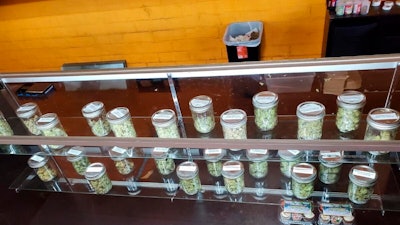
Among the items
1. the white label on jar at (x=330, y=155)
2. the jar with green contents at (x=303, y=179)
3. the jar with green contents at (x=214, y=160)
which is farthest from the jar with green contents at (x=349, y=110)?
the jar with green contents at (x=214, y=160)

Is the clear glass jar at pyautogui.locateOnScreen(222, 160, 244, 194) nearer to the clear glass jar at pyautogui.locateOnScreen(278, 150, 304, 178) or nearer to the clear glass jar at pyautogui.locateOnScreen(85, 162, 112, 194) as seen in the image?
the clear glass jar at pyautogui.locateOnScreen(278, 150, 304, 178)

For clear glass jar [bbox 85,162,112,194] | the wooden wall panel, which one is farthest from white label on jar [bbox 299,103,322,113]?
the wooden wall panel

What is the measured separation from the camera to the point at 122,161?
1.46 m

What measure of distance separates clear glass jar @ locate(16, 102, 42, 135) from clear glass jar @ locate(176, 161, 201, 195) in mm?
642

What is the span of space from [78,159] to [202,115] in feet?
2.31

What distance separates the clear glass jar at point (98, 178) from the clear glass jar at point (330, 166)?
3.10ft

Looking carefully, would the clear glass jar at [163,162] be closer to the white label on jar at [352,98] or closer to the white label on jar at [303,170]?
the white label on jar at [303,170]

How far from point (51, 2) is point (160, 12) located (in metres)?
1.10

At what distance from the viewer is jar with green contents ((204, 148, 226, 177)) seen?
48.9 inches

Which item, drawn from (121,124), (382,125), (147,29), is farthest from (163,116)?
(147,29)

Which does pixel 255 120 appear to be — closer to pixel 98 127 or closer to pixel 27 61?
pixel 98 127

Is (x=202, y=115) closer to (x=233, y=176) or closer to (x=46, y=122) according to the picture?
(x=233, y=176)

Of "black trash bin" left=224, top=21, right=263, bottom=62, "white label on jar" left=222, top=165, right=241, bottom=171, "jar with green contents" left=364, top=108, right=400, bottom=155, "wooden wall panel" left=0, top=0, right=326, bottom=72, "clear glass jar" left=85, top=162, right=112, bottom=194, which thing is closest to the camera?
"jar with green contents" left=364, top=108, right=400, bottom=155

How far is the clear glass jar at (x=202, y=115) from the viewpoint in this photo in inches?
45.8
